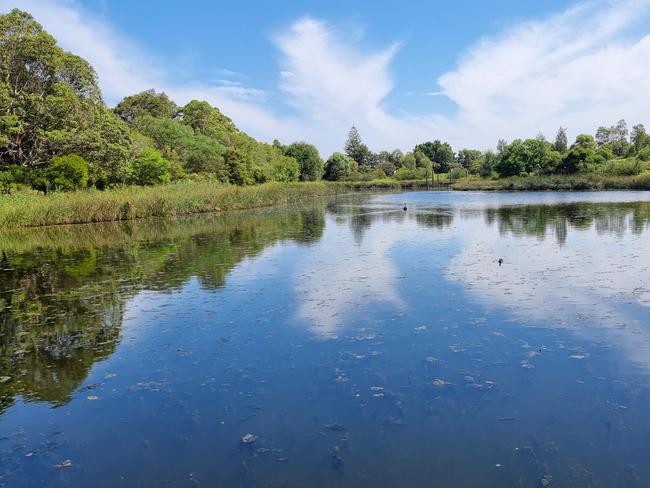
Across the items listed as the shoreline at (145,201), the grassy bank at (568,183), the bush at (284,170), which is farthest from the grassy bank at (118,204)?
the grassy bank at (568,183)

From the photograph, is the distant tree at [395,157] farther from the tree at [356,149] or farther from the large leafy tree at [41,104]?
the large leafy tree at [41,104]

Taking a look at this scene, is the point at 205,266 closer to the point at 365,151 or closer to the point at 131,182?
the point at 131,182

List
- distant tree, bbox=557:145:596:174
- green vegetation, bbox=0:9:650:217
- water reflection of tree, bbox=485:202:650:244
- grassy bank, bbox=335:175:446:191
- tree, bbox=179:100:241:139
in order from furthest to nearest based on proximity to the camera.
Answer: grassy bank, bbox=335:175:446:191 < tree, bbox=179:100:241:139 < distant tree, bbox=557:145:596:174 < green vegetation, bbox=0:9:650:217 < water reflection of tree, bbox=485:202:650:244

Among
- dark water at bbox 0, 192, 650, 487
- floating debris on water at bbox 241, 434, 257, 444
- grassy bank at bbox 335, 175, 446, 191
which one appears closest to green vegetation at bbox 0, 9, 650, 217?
dark water at bbox 0, 192, 650, 487

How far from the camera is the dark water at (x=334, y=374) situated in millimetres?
4227

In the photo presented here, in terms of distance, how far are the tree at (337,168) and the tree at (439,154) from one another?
84.1ft

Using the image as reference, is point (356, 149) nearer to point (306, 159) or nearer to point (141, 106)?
point (306, 159)

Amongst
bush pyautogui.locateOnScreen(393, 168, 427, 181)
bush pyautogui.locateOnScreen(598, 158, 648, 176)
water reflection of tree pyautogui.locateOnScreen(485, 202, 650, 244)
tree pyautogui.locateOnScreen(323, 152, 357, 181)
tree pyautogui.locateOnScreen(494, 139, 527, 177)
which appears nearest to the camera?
water reflection of tree pyautogui.locateOnScreen(485, 202, 650, 244)

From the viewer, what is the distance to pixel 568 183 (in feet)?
180

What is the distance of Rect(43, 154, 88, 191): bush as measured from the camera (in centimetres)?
3139

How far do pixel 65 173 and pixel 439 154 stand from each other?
9345 centimetres

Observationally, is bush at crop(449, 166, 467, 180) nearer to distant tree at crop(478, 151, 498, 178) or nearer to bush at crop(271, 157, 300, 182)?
distant tree at crop(478, 151, 498, 178)

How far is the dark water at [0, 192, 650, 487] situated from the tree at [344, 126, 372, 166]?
104723 mm

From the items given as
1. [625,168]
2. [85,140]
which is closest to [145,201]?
[85,140]
